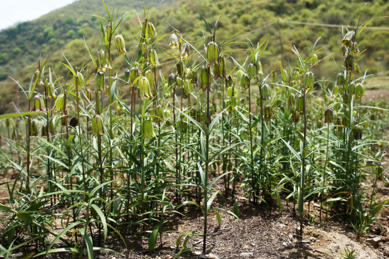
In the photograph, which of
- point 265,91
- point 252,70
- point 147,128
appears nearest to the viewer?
point 147,128

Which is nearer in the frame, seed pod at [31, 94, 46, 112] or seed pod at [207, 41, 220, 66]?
seed pod at [207, 41, 220, 66]

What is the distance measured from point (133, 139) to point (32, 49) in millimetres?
41749

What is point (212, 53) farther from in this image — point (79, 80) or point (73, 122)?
point (73, 122)

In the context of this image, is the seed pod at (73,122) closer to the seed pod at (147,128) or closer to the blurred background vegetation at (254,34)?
the seed pod at (147,128)

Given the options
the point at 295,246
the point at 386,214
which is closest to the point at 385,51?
the point at 386,214

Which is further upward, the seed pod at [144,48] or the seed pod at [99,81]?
the seed pod at [144,48]

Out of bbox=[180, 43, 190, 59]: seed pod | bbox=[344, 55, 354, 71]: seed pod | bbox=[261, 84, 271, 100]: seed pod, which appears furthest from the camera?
bbox=[261, 84, 271, 100]: seed pod

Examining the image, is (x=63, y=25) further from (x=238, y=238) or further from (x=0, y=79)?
(x=238, y=238)

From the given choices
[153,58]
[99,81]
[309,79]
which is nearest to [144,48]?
[153,58]

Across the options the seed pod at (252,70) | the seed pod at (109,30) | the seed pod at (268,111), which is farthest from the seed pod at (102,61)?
the seed pod at (268,111)

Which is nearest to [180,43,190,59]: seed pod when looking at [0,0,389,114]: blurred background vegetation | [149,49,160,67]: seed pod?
[149,49,160,67]: seed pod

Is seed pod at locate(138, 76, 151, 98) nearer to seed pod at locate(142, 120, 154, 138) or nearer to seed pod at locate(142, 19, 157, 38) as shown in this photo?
seed pod at locate(142, 120, 154, 138)

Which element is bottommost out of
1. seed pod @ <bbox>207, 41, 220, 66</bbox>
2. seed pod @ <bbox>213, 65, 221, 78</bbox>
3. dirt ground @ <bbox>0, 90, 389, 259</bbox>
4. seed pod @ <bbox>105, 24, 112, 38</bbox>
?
dirt ground @ <bbox>0, 90, 389, 259</bbox>

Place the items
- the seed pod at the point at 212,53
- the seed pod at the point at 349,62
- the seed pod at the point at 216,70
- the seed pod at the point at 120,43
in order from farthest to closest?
the seed pod at the point at 349,62 → the seed pod at the point at 120,43 → the seed pod at the point at 216,70 → the seed pod at the point at 212,53
